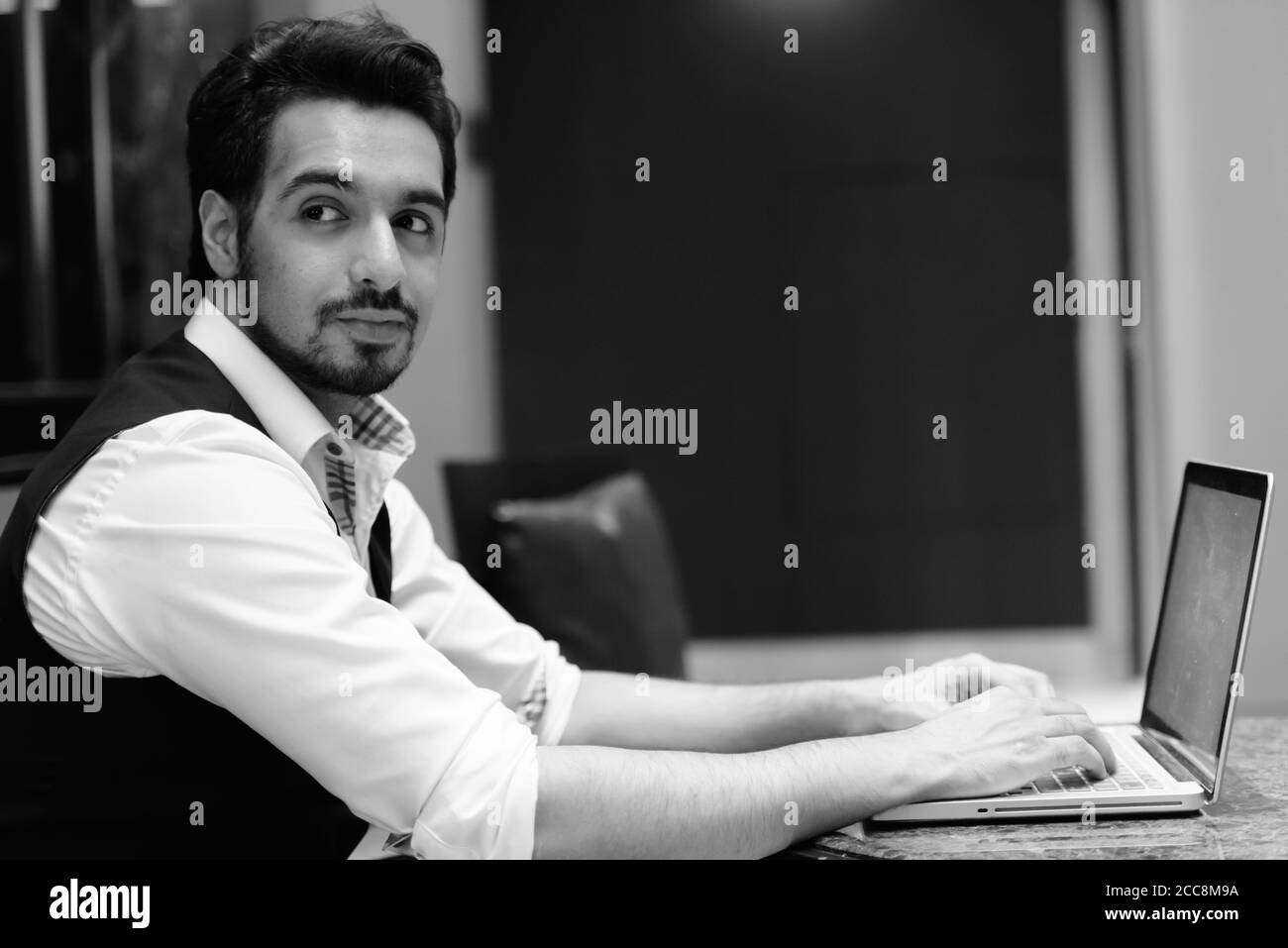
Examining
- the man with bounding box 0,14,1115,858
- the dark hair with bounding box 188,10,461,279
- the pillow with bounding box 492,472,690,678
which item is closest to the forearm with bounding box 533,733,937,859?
the man with bounding box 0,14,1115,858

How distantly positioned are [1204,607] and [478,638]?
779mm

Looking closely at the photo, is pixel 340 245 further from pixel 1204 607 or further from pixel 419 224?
pixel 1204 607

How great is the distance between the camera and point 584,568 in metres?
2.34

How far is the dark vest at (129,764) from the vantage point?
109 cm

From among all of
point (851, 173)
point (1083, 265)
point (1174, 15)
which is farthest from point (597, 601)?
point (1174, 15)

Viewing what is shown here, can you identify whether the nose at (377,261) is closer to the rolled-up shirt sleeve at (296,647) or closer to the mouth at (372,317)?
the mouth at (372,317)

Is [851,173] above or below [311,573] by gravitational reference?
above

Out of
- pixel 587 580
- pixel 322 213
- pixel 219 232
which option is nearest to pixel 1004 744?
pixel 322 213

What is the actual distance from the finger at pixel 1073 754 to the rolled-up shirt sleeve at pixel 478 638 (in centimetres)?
58

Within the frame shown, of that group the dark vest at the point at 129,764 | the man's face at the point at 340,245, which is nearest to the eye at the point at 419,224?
the man's face at the point at 340,245

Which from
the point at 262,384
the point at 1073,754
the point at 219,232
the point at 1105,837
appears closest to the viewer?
the point at 1105,837

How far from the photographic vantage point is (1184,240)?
2.71 metres
